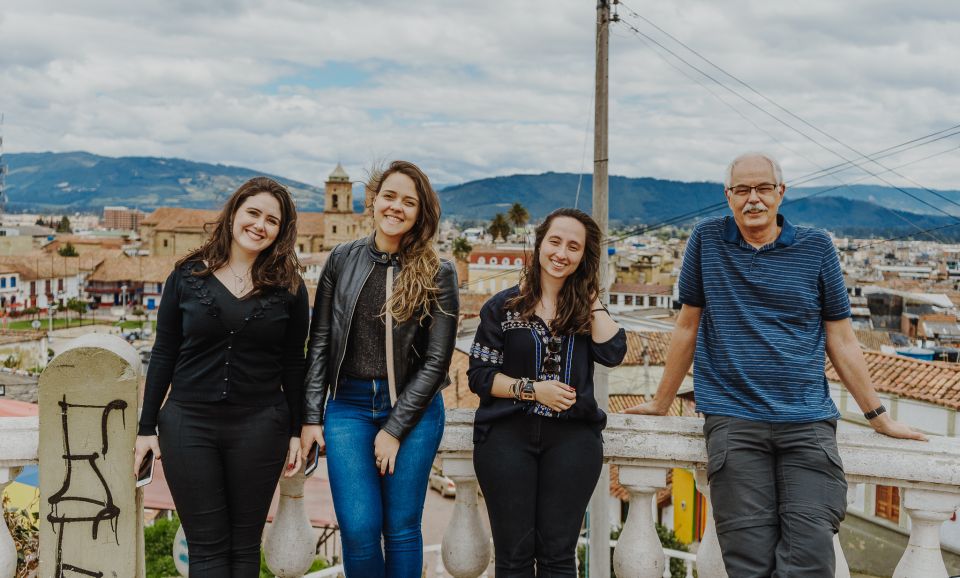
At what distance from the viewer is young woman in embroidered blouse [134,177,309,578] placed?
8.53 feet

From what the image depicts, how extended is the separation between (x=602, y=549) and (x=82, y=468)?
17.1 ft

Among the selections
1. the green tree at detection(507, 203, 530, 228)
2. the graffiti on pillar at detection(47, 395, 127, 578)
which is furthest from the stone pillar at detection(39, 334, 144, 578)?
the green tree at detection(507, 203, 530, 228)

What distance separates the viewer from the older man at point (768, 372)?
248cm

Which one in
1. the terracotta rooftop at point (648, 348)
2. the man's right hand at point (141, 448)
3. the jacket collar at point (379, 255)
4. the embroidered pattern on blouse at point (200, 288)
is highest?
the jacket collar at point (379, 255)

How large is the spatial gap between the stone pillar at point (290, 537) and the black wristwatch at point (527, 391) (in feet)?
2.97

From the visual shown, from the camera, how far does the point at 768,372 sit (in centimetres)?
266

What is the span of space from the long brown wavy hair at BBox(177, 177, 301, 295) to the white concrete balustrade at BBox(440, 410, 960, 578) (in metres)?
0.85

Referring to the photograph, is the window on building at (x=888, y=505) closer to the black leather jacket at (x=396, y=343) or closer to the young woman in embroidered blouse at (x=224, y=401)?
the black leather jacket at (x=396, y=343)

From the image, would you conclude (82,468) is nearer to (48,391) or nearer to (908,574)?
(48,391)

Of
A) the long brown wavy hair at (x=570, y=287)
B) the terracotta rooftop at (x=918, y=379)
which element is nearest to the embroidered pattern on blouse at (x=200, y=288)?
the long brown wavy hair at (x=570, y=287)

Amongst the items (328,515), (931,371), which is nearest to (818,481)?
(328,515)

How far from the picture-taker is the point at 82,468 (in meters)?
2.60

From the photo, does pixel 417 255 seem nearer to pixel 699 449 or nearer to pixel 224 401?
pixel 224 401

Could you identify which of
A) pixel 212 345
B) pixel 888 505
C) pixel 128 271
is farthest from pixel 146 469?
pixel 128 271
